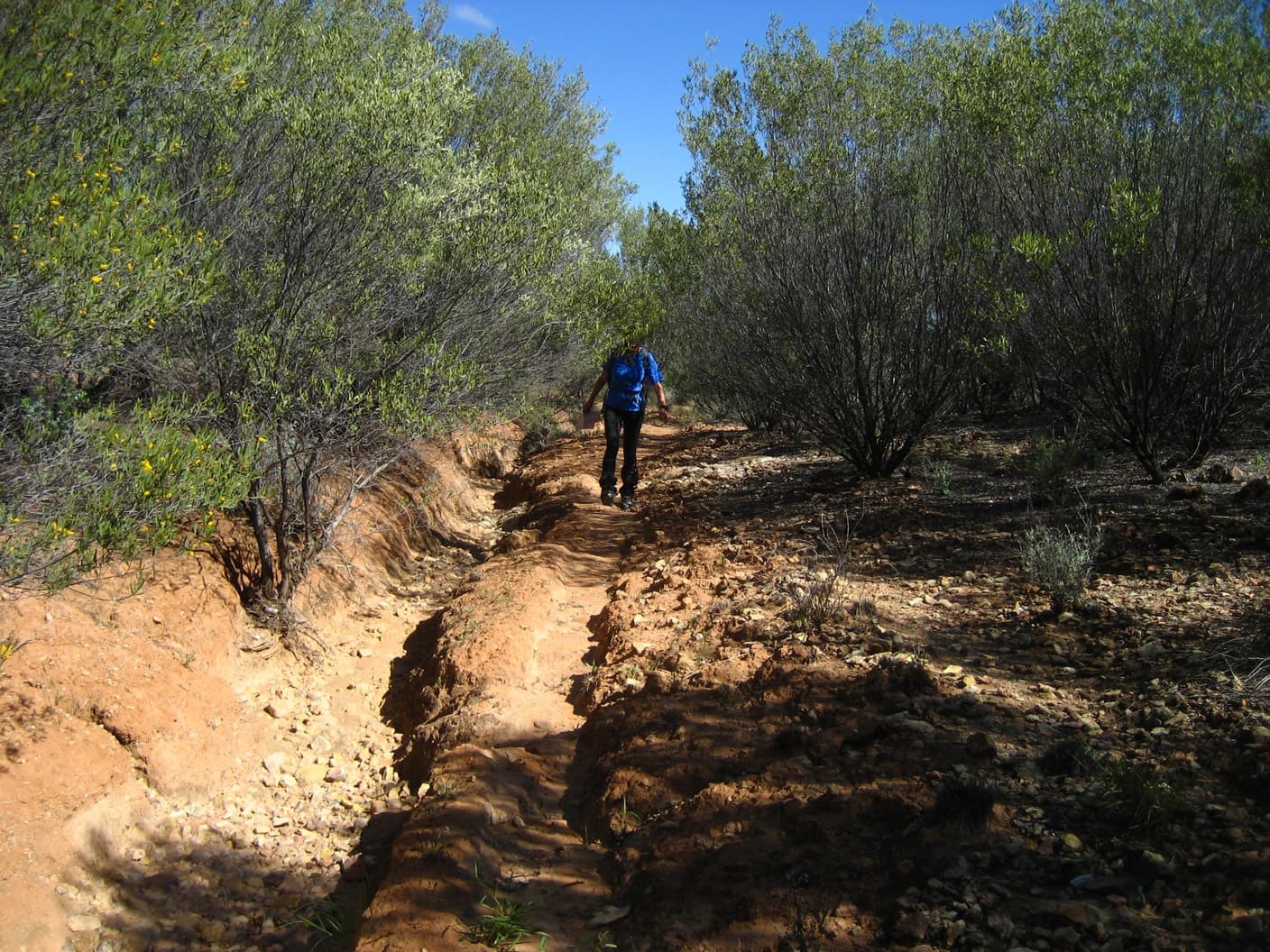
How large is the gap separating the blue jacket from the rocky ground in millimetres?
2091

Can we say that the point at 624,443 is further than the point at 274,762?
Yes

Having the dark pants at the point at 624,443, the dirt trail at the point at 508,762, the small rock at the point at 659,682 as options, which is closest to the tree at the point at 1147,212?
the dark pants at the point at 624,443

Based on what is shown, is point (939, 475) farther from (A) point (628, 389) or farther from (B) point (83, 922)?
(B) point (83, 922)

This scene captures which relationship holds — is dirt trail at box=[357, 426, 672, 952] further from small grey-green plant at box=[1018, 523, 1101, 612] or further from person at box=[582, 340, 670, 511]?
small grey-green plant at box=[1018, 523, 1101, 612]

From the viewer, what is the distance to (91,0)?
3.98 meters

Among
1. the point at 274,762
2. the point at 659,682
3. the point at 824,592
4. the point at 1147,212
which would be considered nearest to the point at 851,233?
the point at 1147,212

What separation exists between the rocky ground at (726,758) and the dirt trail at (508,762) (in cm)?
2

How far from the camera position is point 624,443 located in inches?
360

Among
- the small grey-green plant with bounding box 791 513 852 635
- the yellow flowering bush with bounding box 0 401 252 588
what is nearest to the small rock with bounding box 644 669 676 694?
the small grey-green plant with bounding box 791 513 852 635

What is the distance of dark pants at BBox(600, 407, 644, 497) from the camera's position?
8859 mm

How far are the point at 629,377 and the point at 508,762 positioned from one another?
15.9 ft

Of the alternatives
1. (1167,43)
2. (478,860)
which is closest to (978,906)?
(478,860)

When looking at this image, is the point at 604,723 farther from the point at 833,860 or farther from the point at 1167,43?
the point at 1167,43

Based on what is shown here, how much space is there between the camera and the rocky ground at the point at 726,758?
297cm
